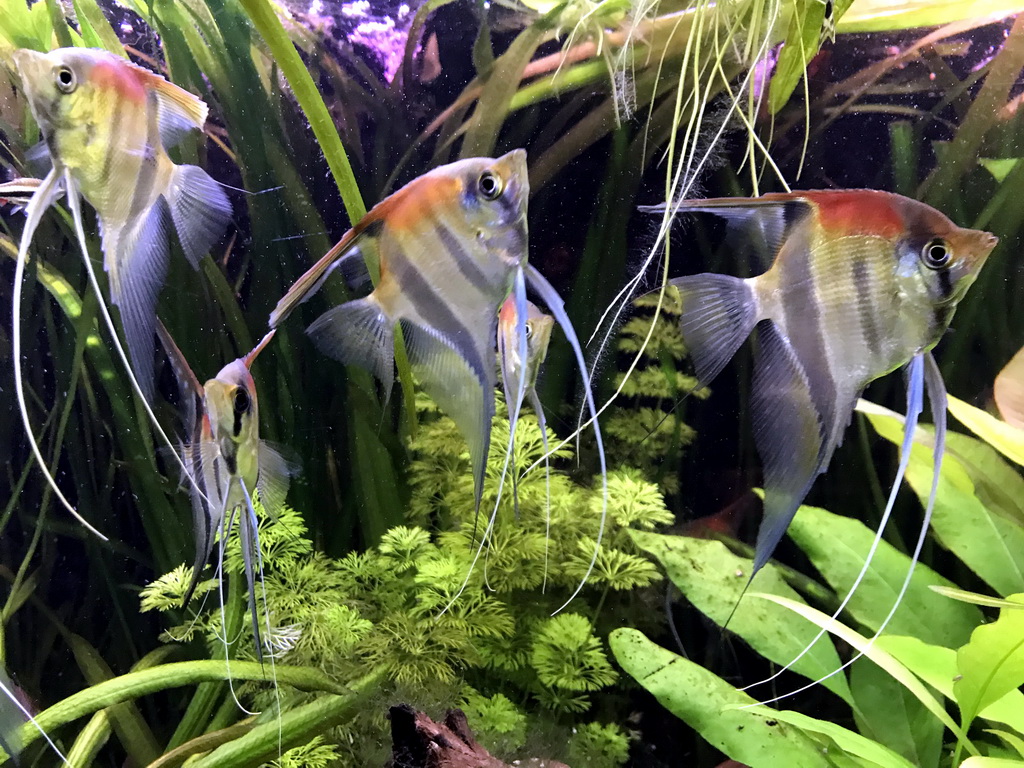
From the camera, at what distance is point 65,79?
2.89ft

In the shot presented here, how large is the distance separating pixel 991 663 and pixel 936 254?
2.40ft

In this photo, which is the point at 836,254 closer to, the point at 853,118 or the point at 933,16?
the point at 853,118

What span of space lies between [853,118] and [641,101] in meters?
0.54

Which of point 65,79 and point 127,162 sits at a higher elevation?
point 65,79

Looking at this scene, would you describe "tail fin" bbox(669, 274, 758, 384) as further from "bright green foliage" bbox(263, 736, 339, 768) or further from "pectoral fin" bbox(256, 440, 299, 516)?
"bright green foliage" bbox(263, 736, 339, 768)

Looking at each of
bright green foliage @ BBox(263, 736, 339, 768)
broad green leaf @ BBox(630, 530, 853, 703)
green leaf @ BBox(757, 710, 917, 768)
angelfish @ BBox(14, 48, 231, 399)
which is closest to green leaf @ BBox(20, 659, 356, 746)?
bright green foliage @ BBox(263, 736, 339, 768)

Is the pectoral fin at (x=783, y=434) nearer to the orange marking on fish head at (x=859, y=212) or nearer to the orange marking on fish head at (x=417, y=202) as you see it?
the orange marking on fish head at (x=859, y=212)

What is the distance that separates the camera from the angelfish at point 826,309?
0.83m

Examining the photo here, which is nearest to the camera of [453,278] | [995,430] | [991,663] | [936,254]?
[936,254]

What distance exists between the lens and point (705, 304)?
0.99 m

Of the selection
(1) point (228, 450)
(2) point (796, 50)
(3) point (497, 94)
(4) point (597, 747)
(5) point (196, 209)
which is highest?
(2) point (796, 50)

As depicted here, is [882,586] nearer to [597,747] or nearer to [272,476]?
[597,747]

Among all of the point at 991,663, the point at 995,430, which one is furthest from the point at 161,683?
the point at 995,430

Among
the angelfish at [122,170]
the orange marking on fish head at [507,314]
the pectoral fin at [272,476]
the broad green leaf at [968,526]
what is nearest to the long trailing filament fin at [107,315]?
the angelfish at [122,170]
